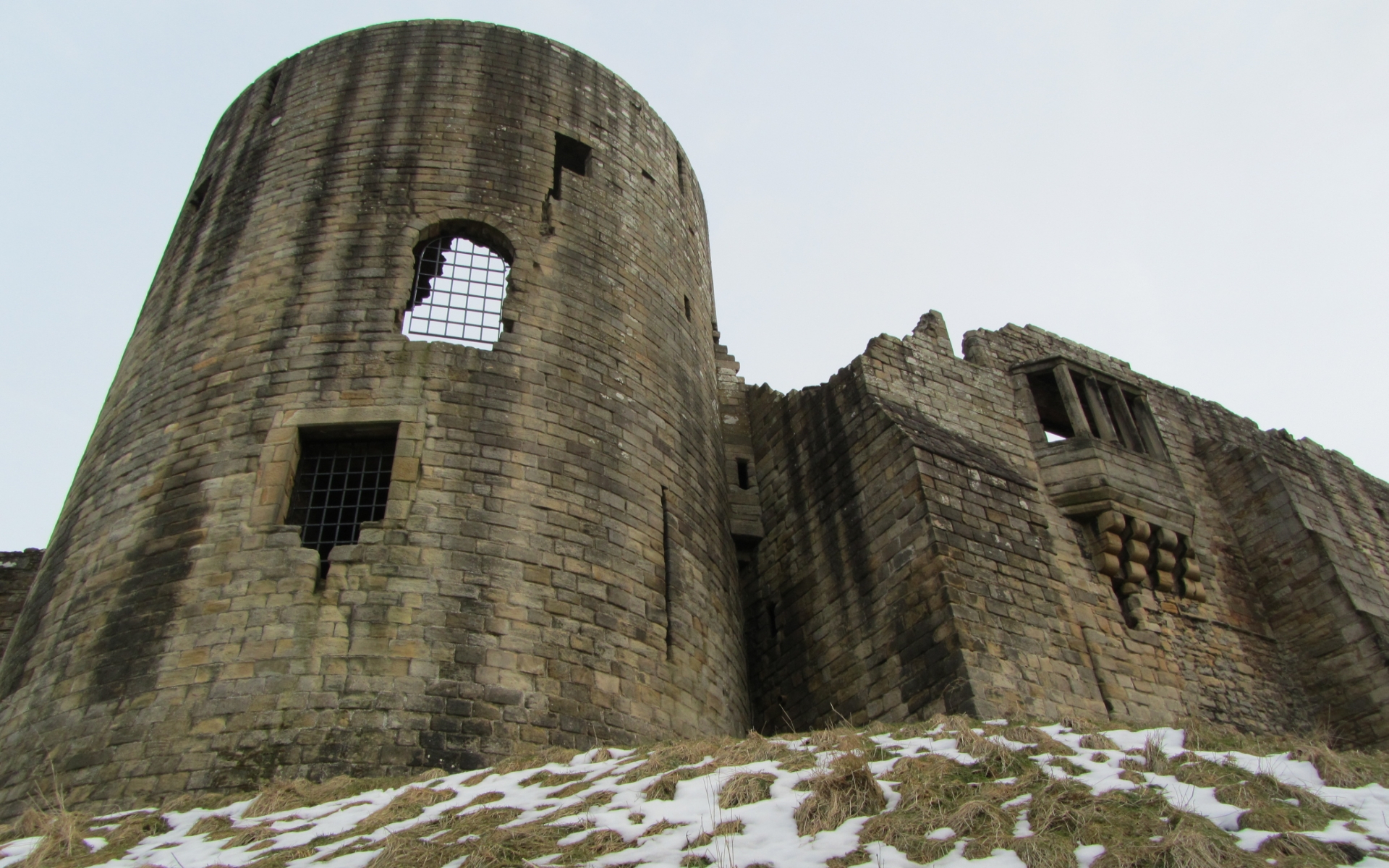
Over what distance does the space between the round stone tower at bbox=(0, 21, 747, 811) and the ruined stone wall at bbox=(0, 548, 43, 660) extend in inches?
161

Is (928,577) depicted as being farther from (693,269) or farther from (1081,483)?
(693,269)

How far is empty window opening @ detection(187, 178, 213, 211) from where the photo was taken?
1271cm

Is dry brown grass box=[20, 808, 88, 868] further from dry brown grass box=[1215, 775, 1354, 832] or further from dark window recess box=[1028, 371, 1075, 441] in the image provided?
dark window recess box=[1028, 371, 1075, 441]

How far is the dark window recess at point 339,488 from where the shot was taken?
29.8 ft

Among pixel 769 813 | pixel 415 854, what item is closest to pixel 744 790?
pixel 769 813

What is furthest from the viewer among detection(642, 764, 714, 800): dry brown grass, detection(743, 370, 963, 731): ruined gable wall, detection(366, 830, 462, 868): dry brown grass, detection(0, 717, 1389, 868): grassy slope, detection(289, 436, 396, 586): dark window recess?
detection(743, 370, 963, 731): ruined gable wall

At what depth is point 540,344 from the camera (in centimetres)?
1045

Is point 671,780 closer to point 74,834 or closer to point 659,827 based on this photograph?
point 659,827

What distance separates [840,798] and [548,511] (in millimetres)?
4600

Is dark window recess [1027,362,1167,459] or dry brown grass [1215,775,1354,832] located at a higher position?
dark window recess [1027,362,1167,459]

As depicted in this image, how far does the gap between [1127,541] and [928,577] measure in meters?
3.41

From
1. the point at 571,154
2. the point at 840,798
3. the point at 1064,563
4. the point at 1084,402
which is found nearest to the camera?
the point at 840,798

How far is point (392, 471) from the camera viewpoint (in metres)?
9.02

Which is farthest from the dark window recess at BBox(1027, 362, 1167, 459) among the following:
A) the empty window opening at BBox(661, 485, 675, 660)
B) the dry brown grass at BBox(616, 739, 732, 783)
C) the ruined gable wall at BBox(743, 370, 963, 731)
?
the dry brown grass at BBox(616, 739, 732, 783)
